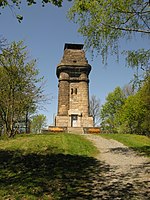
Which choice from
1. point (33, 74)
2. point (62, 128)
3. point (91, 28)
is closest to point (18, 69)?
point (33, 74)

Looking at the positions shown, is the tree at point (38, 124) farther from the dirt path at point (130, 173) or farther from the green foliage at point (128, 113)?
the dirt path at point (130, 173)

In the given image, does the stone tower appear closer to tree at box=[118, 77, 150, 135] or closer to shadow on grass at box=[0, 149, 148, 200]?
tree at box=[118, 77, 150, 135]

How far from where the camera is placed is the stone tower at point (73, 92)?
41.0 meters

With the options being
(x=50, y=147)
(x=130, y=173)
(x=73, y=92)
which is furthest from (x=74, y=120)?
(x=130, y=173)

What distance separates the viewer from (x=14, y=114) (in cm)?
2364

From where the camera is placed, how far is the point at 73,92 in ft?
141

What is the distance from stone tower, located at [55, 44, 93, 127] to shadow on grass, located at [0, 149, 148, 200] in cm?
2899

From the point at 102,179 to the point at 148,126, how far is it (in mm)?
28480

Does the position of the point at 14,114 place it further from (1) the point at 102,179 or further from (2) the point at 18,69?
(1) the point at 102,179

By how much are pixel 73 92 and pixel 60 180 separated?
115ft

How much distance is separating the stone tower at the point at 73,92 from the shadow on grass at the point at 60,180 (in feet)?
95.1

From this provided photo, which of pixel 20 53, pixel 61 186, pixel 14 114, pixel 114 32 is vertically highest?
pixel 20 53

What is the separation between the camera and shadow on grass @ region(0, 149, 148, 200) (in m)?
6.80

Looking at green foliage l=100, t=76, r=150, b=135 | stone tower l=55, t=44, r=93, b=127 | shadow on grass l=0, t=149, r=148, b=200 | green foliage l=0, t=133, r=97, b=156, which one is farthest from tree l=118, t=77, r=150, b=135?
shadow on grass l=0, t=149, r=148, b=200
